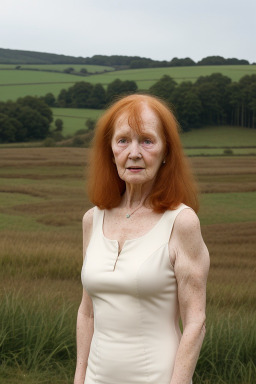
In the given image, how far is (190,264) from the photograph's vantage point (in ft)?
4.99

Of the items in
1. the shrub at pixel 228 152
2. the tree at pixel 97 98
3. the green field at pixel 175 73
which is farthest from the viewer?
the green field at pixel 175 73

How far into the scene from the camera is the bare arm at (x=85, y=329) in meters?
1.69

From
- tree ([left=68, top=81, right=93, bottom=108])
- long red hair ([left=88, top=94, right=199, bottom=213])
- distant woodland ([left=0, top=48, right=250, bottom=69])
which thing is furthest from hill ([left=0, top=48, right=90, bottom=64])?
long red hair ([left=88, top=94, right=199, bottom=213])

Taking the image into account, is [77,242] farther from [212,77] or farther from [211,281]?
[212,77]

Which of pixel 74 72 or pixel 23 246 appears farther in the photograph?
pixel 74 72

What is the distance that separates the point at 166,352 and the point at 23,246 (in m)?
4.64

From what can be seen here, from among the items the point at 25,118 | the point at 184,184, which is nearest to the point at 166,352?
the point at 184,184

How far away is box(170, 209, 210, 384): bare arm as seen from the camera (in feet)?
4.95

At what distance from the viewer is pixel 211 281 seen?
5641mm

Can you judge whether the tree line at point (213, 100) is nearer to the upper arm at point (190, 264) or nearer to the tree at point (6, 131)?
the tree at point (6, 131)

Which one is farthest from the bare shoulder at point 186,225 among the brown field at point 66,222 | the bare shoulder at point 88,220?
the brown field at point 66,222

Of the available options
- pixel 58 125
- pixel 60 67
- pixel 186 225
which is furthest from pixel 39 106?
pixel 186 225

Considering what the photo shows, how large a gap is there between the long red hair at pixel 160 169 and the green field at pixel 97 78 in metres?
7.72

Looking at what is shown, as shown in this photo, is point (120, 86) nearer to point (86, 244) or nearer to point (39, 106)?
point (39, 106)
